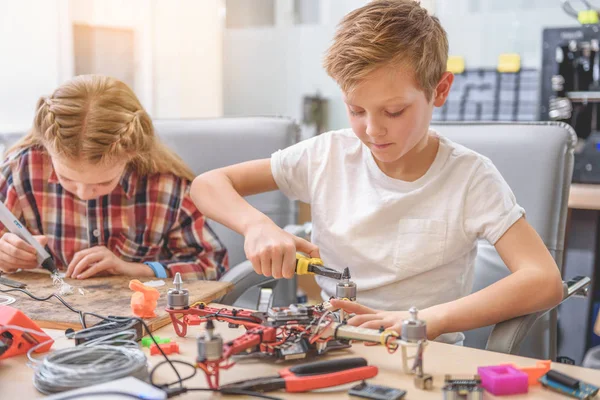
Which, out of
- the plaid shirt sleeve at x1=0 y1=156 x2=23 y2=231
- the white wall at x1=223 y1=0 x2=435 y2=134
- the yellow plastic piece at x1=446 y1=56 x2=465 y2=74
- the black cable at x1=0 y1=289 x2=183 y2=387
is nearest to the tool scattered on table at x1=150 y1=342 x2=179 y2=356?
the black cable at x1=0 y1=289 x2=183 y2=387

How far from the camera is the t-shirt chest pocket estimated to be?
1.19m

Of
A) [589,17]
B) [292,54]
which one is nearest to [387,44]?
[589,17]

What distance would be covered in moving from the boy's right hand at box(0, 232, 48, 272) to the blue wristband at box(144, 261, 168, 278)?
0.72 ft

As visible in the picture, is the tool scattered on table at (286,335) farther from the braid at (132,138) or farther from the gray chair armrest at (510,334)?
the braid at (132,138)

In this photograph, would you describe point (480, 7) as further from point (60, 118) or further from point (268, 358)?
point (268, 358)

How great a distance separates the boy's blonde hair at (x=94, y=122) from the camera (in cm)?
122

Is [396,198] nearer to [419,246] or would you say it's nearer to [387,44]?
[419,246]

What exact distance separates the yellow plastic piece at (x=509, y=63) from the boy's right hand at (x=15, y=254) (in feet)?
7.35

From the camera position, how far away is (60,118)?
1.25 meters

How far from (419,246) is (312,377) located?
53 centimetres

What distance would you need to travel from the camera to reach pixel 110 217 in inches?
55.8

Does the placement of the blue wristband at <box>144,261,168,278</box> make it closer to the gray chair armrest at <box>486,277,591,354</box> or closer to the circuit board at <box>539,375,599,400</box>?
the gray chair armrest at <box>486,277,591,354</box>

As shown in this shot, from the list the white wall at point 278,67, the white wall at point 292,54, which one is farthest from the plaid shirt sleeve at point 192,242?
the white wall at point 278,67

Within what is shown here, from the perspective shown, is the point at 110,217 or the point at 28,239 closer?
the point at 28,239
